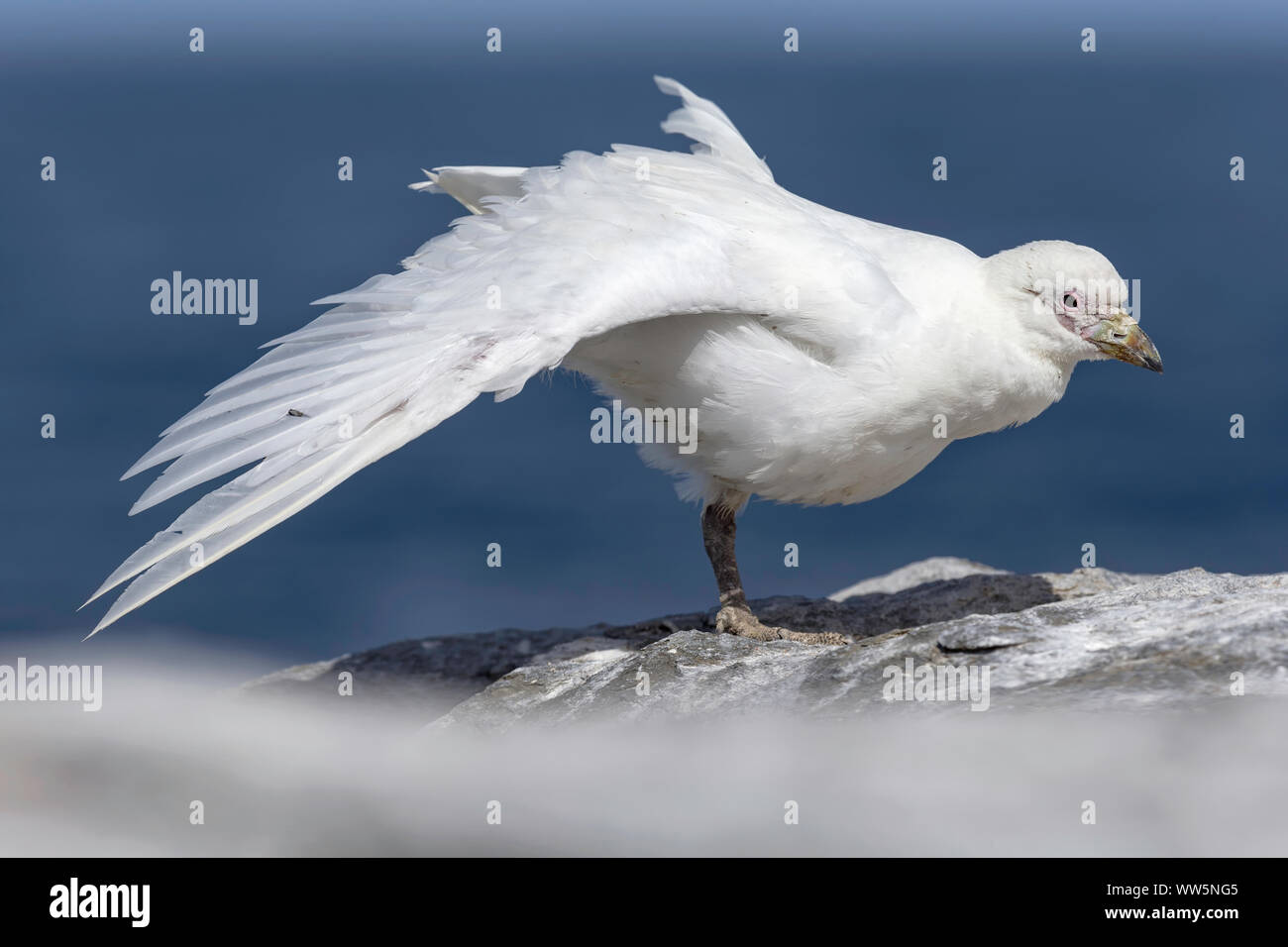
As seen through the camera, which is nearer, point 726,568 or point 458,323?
point 458,323

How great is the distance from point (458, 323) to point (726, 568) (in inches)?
119

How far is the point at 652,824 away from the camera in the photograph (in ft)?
24.0

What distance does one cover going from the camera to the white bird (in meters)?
8.07

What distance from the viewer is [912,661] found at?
26.7 ft

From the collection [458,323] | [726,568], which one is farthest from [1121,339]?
[458,323]

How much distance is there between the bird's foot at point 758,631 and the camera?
32.6ft

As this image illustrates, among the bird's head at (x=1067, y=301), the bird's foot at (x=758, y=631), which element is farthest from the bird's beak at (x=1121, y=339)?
the bird's foot at (x=758, y=631)

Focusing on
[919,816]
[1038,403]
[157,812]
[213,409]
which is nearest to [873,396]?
[1038,403]

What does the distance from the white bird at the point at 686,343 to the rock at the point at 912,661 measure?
98 centimetres

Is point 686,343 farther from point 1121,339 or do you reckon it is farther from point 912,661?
point 1121,339

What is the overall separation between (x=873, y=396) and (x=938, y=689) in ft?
6.29

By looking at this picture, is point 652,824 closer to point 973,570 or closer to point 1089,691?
point 1089,691

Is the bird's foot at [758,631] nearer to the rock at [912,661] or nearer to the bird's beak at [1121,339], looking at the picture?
the rock at [912,661]

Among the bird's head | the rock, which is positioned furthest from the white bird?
the rock
